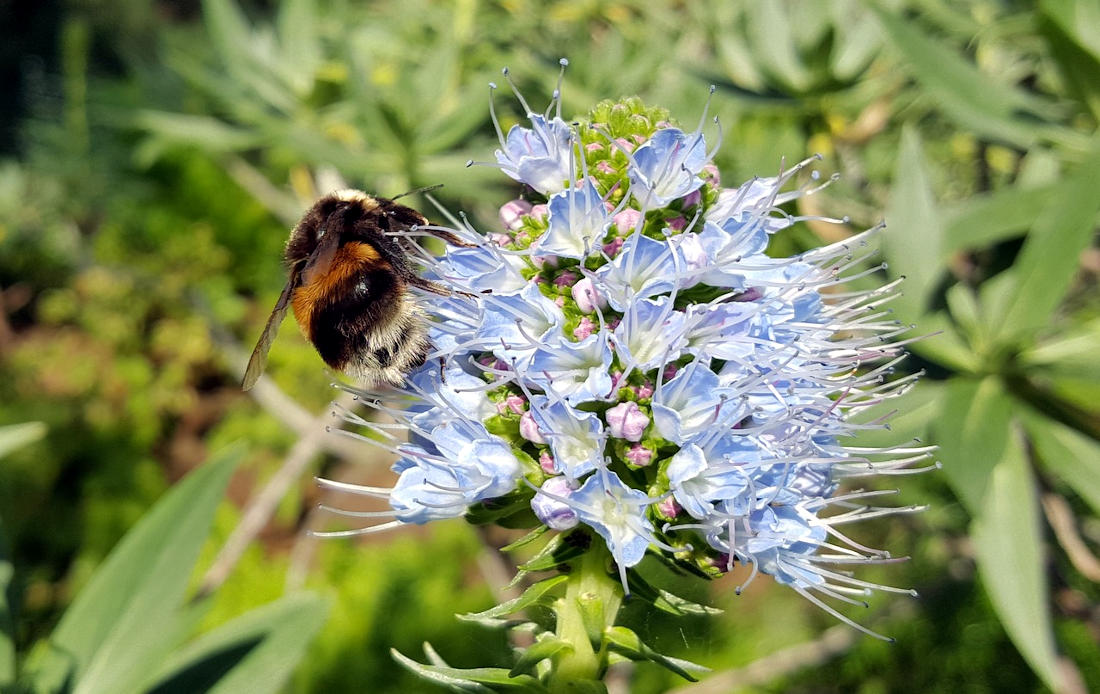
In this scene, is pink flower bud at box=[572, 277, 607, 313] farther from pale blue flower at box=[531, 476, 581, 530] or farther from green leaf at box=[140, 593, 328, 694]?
green leaf at box=[140, 593, 328, 694]

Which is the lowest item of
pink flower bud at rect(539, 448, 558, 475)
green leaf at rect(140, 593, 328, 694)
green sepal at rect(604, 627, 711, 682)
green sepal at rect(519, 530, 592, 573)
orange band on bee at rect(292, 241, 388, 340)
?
green leaf at rect(140, 593, 328, 694)

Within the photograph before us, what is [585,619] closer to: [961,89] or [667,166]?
[667,166]

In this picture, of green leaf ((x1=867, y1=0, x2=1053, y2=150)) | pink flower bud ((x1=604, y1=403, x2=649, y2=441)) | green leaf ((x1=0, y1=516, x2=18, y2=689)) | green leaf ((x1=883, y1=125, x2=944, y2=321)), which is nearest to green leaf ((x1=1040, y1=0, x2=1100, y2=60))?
green leaf ((x1=867, y1=0, x2=1053, y2=150))

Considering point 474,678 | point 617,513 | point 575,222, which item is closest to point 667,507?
point 617,513

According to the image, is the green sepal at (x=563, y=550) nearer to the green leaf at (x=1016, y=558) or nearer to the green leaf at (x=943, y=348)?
the green leaf at (x=1016, y=558)

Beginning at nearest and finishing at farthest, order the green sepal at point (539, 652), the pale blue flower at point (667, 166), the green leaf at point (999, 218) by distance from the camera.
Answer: the green sepal at point (539, 652)
the pale blue flower at point (667, 166)
the green leaf at point (999, 218)

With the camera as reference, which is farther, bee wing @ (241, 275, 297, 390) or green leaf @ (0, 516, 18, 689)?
green leaf @ (0, 516, 18, 689)

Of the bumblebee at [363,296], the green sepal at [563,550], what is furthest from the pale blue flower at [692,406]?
the bumblebee at [363,296]
